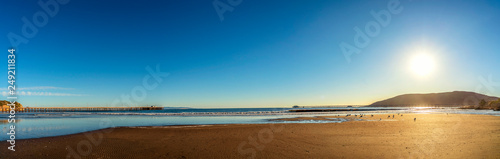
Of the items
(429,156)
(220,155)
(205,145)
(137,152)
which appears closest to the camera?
(429,156)

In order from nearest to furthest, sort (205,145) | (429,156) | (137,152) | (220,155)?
(429,156), (220,155), (137,152), (205,145)

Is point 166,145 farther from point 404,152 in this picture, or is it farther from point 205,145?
point 404,152

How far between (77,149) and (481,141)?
1783 cm

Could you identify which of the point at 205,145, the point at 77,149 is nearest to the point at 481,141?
the point at 205,145

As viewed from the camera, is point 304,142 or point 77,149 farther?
point 304,142

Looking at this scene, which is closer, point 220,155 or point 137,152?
point 220,155

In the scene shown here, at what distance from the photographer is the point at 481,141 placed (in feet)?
Answer: 34.2

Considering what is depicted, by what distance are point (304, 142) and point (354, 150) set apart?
234 centimetres

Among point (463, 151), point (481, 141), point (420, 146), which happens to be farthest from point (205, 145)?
point (481, 141)

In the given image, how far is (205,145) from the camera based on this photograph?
33.6 ft

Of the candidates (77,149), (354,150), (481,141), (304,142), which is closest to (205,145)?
(304,142)

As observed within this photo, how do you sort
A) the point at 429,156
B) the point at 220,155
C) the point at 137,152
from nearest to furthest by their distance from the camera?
the point at 429,156 < the point at 220,155 < the point at 137,152

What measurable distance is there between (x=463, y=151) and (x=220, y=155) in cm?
901

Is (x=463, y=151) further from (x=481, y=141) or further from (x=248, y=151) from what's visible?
(x=248, y=151)
